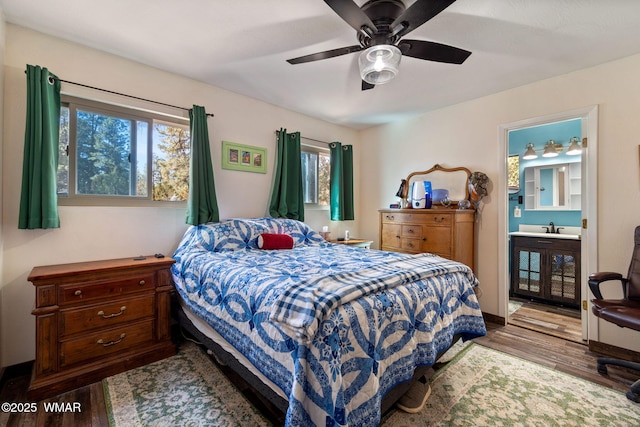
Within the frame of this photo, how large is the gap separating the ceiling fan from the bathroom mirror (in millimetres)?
3213

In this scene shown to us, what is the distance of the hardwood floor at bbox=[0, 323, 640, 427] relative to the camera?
5.10 feet

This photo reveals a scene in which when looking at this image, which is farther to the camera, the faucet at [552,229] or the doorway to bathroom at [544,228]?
the faucet at [552,229]

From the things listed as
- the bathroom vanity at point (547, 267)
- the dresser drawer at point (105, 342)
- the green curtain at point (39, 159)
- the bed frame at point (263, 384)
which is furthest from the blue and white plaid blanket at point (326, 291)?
the bathroom vanity at point (547, 267)

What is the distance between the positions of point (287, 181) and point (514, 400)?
A: 2932mm

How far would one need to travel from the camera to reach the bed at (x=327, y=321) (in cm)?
111

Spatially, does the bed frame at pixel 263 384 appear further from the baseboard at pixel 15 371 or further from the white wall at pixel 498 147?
the white wall at pixel 498 147

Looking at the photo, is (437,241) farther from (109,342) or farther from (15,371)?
(15,371)

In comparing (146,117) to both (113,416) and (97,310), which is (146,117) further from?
(113,416)

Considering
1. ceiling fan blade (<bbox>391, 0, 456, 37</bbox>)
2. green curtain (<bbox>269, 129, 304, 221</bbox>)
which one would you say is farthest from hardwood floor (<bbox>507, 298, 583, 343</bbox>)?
ceiling fan blade (<bbox>391, 0, 456, 37</bbox>)

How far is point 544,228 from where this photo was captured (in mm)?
3918

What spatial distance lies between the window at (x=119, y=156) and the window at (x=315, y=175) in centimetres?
166

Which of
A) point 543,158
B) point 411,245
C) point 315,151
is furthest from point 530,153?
point 315,151

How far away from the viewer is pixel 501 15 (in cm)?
182

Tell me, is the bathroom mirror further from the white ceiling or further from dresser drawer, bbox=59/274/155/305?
dresser drawer, bbox=59/274/155/305
